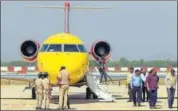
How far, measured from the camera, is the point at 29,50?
88.1 ft

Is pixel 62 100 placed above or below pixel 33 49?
below

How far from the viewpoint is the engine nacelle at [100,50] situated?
89.6 feet

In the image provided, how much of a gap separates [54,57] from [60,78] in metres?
2.51

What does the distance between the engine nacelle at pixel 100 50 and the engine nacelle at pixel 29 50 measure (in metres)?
3.04

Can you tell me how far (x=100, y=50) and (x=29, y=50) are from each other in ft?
12.7

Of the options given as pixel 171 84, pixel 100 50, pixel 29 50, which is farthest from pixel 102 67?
pixel 171 84

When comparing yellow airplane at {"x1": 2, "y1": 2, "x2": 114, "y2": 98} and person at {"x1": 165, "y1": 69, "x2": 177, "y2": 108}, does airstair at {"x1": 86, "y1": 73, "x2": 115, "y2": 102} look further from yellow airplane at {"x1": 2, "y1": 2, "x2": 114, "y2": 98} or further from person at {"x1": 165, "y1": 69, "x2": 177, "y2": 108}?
person at {"x1": 165, "y1": 69, "x2": 177, "y2": 108}

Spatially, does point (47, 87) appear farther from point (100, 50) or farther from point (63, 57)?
point (100, 50)

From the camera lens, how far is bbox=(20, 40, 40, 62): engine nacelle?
26.5 metres

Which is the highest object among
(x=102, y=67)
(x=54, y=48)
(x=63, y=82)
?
(x=54, y=48)

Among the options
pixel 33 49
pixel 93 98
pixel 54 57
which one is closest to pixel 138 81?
pixel 54 57

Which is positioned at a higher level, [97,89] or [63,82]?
[63,82]

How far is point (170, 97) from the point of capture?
2044 centimetres

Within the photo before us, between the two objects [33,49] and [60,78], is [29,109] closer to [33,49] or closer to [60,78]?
[60,78]
